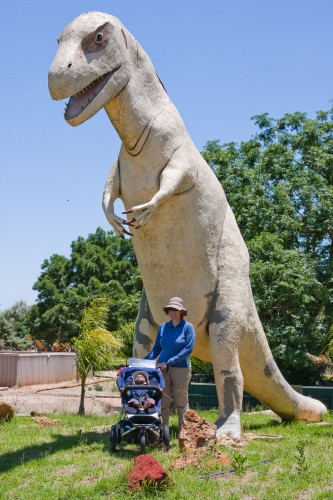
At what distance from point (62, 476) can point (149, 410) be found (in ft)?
3.03

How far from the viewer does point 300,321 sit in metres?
17.0

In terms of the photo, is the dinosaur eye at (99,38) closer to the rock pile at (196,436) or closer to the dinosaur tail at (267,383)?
the dinosaur tail at (267,383)

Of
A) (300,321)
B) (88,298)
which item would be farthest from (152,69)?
(88,298)

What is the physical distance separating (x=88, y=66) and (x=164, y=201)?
1.52 meters

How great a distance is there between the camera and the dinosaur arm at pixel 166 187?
22.2 feet

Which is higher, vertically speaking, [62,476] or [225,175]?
[225,175]

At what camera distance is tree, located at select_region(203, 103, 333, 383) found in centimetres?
1658

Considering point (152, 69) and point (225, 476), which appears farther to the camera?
point (152, 69)

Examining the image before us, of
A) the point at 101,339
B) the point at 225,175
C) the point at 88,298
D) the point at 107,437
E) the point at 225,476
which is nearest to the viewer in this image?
the point at 225,476

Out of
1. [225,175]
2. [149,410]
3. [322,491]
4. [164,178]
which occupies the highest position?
[225,175]

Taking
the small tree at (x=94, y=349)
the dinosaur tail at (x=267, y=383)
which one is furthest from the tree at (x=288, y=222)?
the dinosaur tail at (x=267, y=383)

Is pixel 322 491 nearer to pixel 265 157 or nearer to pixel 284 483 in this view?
pixel 284 483

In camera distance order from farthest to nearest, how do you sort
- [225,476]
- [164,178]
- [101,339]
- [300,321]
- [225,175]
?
[225,175], [300,321], [101,339], [164,178], [225,476]

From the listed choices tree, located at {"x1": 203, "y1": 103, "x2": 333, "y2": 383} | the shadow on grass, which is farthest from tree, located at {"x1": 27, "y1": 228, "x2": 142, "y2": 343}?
the shadow on grass
